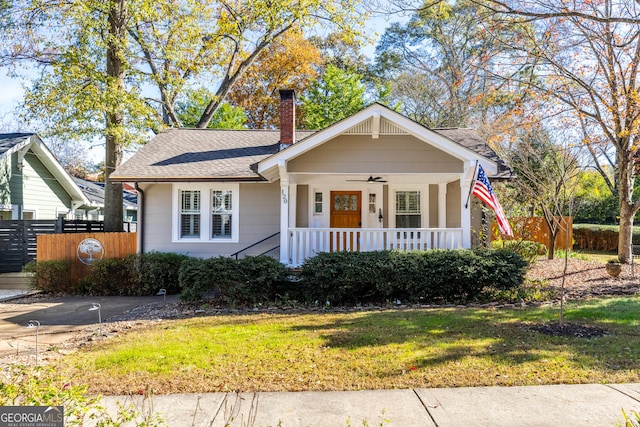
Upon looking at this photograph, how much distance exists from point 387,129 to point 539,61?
862 cm

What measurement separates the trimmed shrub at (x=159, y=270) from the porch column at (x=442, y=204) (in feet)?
22.9

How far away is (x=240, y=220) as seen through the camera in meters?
12.0

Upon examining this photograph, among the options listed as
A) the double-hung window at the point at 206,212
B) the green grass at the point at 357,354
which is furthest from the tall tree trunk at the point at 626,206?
the double-hung window at the point at 206,212

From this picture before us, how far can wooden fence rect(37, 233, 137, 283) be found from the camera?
12.0 meters

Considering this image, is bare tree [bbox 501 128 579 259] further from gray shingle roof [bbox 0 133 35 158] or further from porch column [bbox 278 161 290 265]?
gray shingle roof [bbox 0 133 35 158]

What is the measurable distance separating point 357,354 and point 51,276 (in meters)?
9.74

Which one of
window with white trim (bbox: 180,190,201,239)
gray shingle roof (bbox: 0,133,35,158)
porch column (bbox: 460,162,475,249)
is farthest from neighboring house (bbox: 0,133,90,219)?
porch column (bbox: 460,162,475,249)

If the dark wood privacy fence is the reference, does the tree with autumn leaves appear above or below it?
above

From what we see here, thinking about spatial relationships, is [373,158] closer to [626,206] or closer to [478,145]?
[478,145]

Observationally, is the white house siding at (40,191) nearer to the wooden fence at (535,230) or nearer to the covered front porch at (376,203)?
the covered front porch at (376,203)

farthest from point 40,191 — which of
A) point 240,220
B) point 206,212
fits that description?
point 240,220

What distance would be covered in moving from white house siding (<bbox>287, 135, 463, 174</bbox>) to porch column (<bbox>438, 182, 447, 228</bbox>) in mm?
1913

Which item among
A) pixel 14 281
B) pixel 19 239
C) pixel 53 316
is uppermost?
pixel 19 239

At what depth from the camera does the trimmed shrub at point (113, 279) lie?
11406mm
